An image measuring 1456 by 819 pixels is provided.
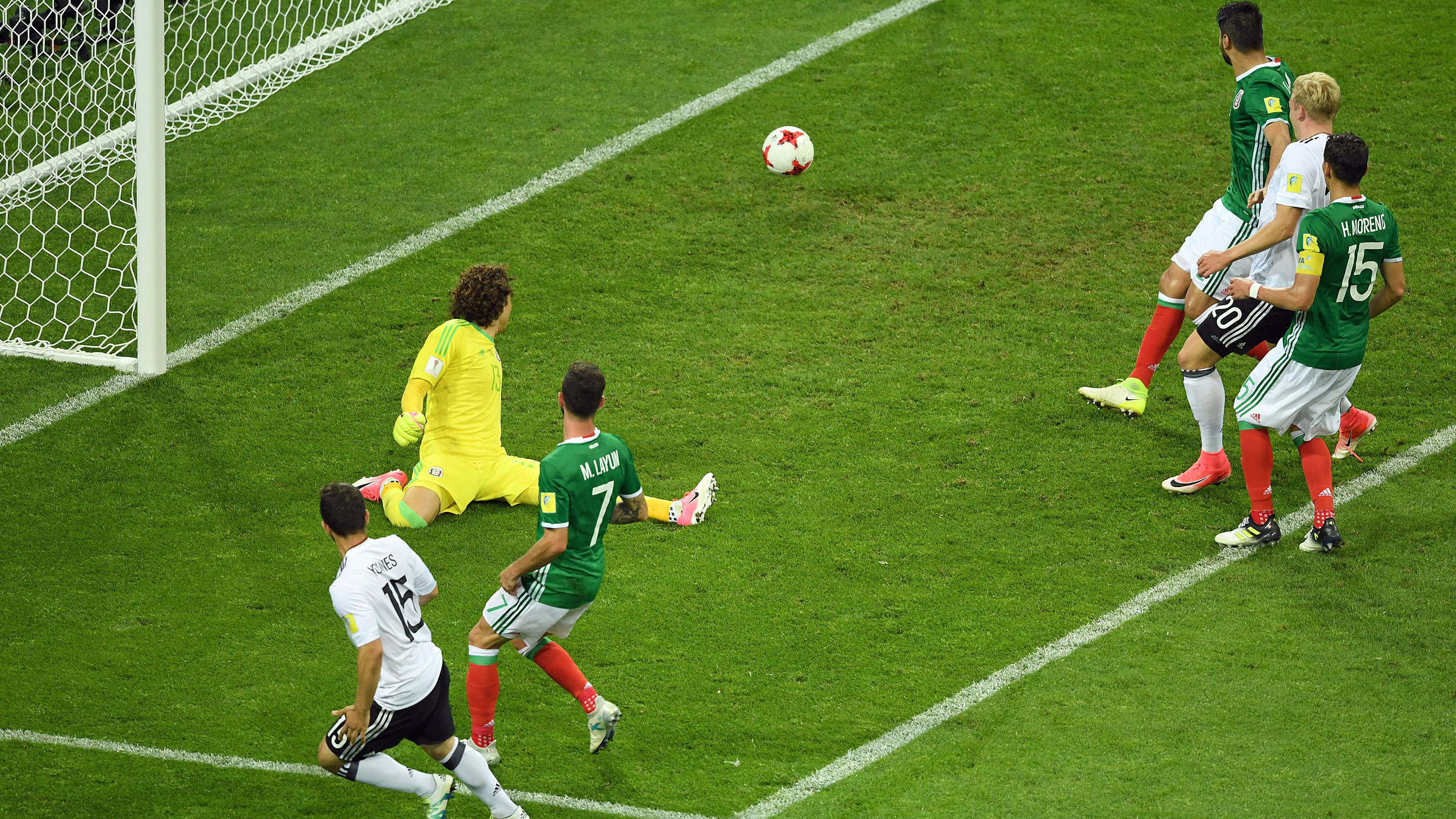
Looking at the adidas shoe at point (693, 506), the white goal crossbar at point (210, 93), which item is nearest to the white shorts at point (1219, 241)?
the adidas shoe at point (693, 506)

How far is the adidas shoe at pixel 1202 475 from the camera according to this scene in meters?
7.74

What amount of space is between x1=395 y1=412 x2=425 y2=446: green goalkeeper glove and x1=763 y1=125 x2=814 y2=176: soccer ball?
412 cm

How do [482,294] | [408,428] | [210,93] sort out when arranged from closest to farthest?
[408,428] → [482,294] → [210,93]

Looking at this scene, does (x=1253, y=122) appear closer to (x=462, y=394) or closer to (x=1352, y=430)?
(x=1352, y=430)

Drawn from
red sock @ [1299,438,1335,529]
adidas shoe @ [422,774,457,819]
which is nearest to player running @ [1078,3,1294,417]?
red sock @ [1299,438,1335,529]

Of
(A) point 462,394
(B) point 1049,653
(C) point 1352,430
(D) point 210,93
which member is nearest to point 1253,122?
(C) point 1352,430

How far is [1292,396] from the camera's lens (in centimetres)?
694

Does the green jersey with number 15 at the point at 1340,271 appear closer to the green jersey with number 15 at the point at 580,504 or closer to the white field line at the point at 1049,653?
the white field line at the point at 1049,653

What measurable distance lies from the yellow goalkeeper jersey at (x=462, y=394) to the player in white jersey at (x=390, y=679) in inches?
85.3

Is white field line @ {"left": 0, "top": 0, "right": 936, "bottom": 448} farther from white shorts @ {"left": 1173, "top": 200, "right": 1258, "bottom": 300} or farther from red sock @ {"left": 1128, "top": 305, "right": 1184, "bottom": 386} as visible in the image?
white shorts @ {"left": 1173, "top": 200, "right": 1258, "bottom": 300}

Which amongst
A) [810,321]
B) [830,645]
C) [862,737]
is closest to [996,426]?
[810,321]

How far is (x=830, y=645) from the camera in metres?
6.55

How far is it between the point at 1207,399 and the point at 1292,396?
68cm

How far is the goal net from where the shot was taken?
31.1ft
